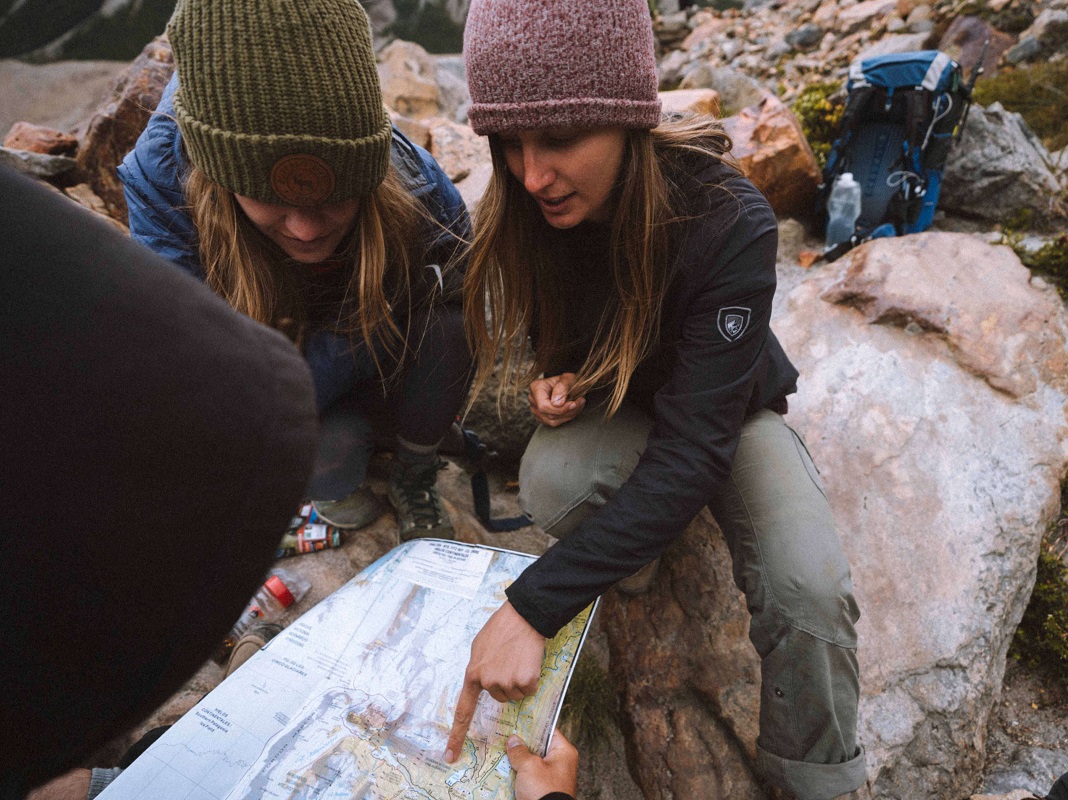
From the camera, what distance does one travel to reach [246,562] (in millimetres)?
674

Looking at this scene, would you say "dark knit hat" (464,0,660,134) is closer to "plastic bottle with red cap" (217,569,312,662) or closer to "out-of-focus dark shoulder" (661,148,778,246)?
"out-of-focus dark shoulder" (661,148,778,246)

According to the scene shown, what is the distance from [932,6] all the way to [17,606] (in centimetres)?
1092

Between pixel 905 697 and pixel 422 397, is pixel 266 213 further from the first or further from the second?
pixel 905 697

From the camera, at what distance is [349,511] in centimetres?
240

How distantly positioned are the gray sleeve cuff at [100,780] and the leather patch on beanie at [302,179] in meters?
1.44

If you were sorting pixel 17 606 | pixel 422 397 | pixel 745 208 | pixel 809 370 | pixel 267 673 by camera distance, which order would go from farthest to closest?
pixel 809 370 → pixel 422 397 → pixel 745 208 → pixel 267 673 → pixel 17 606

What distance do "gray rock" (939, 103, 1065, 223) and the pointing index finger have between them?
14.2 feet

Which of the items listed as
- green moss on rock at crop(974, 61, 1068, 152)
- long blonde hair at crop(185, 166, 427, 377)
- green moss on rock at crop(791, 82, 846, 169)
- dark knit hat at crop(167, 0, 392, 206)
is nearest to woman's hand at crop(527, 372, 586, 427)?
long blonde hair at crop(185, 166, 427, 377)

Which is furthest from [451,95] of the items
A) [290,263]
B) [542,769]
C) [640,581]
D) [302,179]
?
[542,769]

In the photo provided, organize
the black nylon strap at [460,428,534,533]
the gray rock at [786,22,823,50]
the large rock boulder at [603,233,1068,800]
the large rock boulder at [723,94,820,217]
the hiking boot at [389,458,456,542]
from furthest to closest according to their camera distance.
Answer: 1. the gray rock at [786,22,823,50]
2. the large rock boulder at [723,94,820,217]
3. the black nylon strap at [460,428,534,533]
4. the hiking boot at [389,458,456,542]
5. the large rock boulder at [603,233,1068,800]

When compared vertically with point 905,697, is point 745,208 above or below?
above

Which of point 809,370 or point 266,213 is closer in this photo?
point 266,213

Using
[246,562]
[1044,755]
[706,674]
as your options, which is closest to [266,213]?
[246,562]

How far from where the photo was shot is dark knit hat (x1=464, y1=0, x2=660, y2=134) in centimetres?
127
